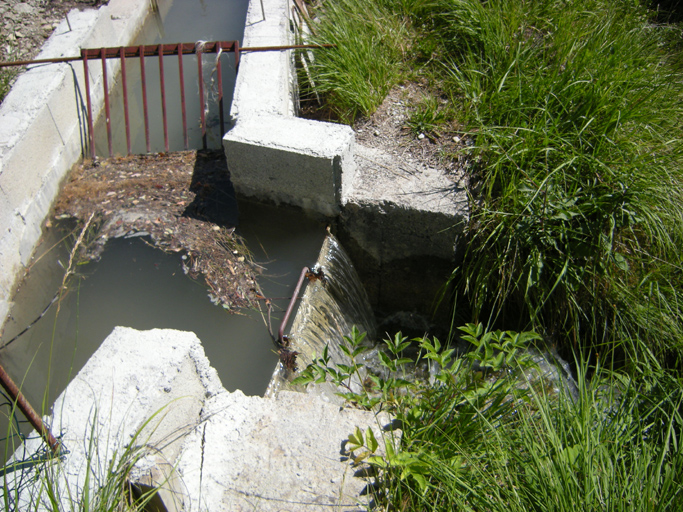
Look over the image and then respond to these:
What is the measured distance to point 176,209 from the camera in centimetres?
356

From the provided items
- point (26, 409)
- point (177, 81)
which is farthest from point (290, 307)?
point (177, 81)

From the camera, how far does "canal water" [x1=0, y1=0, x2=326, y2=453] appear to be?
→ 2.74 m

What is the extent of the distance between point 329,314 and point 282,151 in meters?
1.00

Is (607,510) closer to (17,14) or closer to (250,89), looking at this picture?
(250,89)

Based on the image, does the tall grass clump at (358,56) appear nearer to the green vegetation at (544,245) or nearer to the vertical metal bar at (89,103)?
the green vegetation at (544,245)

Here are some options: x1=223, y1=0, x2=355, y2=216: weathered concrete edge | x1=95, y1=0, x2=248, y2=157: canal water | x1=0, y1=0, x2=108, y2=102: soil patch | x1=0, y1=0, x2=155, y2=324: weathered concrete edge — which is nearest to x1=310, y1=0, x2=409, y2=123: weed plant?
x1=223, y1=0, x2=355, y2=216: weathered concrete edge

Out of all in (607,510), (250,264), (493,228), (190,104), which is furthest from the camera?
(190,104)

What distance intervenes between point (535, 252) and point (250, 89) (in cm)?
224

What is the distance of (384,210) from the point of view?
3.12 meters

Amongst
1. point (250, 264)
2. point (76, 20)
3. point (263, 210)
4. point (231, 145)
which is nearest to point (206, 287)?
point (250, 264)

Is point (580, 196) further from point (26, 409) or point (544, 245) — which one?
point (26, 409)

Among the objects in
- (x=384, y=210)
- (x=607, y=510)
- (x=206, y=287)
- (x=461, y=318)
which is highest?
(x=607, y=510)

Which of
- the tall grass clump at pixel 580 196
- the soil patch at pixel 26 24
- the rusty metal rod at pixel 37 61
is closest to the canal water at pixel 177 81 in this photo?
the rusty metal rod at pixel 37 61

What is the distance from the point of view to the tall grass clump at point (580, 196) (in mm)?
2770
